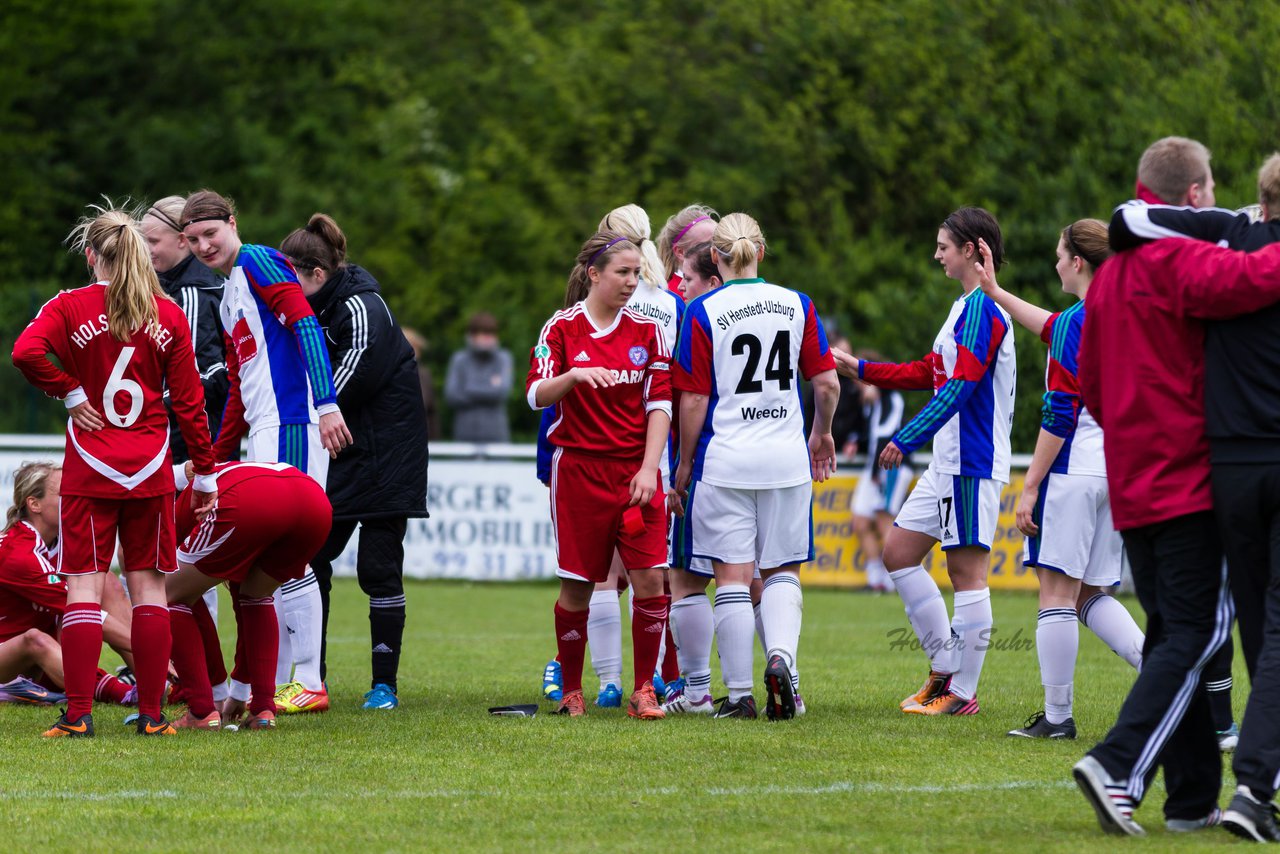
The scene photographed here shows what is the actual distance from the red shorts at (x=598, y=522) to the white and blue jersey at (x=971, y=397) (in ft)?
3.94

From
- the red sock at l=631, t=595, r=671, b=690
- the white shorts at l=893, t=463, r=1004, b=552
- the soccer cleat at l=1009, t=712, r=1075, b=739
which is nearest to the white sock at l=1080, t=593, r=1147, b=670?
the soccer cleat at l=1009, t=712, r=1075, b=739

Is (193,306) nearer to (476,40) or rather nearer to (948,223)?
(948,223)

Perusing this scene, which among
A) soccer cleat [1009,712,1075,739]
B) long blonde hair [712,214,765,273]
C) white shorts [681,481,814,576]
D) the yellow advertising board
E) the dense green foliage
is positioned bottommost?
the yellow advertising board

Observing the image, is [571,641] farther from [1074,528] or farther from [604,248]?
[1074,528]

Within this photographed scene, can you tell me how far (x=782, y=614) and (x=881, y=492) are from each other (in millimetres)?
9405

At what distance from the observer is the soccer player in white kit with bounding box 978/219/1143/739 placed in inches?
286

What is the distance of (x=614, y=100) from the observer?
1214 inches

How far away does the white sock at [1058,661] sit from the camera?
7.30 meters

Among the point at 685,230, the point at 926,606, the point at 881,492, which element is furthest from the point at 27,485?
the point at 881,492

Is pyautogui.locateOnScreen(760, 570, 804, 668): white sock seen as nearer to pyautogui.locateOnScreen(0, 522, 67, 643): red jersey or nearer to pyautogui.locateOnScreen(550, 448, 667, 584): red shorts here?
pyautogui.locateOnScreen(550, 448, 667, 584): red shorts

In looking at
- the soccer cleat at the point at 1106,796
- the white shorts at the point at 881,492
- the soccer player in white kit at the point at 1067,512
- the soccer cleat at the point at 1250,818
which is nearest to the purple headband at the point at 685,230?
the soccer player in white kit at the point at 1067,512

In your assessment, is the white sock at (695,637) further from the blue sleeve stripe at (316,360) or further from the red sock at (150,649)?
the red sock at (150,649)

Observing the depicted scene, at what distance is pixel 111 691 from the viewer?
8484 millimetres

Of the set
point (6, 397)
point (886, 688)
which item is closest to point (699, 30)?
point (6, 397)
